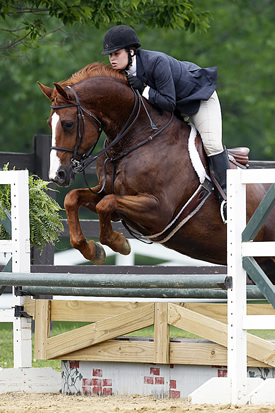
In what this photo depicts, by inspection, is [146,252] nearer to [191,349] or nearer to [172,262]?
[172,262]

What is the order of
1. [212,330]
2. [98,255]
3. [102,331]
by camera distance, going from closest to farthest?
[212,330] → [102,331] → [98,255]

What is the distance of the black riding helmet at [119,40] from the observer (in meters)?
4.88

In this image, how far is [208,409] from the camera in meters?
3.71

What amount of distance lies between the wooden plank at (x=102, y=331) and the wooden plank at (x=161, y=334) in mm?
46

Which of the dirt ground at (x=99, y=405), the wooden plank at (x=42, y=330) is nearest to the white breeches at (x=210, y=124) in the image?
the wooden plank at (x=42, y=330)

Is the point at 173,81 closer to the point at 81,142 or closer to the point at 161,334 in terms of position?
the point at 81,142

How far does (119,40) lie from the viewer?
488 cm

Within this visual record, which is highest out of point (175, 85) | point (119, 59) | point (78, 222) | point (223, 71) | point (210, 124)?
point (223, 71)

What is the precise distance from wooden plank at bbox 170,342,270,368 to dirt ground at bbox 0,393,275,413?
0.24m

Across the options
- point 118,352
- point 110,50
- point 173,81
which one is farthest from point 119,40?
point 118,352

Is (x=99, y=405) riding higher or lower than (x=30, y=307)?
lower

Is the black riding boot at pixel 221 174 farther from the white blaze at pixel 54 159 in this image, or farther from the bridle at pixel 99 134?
the white blaze at pixel 54 159

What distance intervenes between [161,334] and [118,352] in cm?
32

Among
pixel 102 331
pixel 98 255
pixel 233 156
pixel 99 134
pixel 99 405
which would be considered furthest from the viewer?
pixel 233 156
